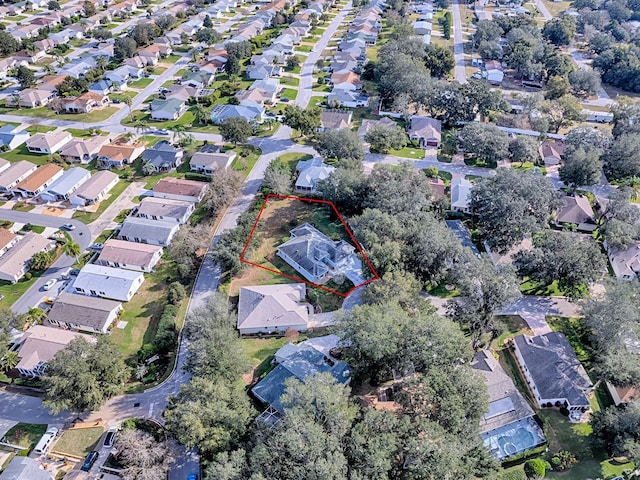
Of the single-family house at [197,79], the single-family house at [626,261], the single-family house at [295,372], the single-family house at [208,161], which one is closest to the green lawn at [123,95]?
the single-family house at [197,79]

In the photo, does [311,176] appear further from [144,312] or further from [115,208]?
[144,312]

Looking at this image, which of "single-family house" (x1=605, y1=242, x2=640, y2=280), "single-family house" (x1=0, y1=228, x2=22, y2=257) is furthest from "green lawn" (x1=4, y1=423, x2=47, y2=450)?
"single-family house" (x1=605, y1=242, x2=640, y2=280)

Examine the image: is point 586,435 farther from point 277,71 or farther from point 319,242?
point 277,71

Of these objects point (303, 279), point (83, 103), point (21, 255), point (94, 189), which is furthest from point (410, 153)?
point (83, 103)

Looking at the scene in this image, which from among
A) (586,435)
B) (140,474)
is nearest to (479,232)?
(586,435)

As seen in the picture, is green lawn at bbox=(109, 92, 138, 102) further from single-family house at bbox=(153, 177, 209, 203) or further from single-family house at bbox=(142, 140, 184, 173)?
single-family house at bbox=(153, 177, 209, 203)

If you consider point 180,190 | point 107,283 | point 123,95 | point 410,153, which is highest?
point 123,95

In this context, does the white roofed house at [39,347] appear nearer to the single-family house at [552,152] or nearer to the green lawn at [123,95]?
the green lawn at [123,95]
